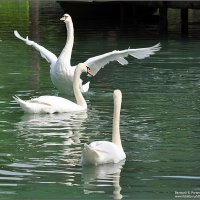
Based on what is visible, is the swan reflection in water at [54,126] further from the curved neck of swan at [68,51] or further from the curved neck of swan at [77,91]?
the curved neck of swan at [68,51]

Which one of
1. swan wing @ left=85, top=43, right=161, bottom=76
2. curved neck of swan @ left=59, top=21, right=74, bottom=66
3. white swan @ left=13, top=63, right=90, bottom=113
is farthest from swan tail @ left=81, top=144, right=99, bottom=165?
curved neck of swan @ left=59, top=21, right=74, bottom=66

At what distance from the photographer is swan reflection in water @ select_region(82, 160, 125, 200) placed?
9648 mm

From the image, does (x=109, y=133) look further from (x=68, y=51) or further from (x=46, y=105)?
(x=68, y=51)

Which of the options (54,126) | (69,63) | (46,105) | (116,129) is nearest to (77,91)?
(46,105)

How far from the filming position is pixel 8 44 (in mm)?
29203

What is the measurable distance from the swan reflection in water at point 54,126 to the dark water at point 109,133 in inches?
0.6

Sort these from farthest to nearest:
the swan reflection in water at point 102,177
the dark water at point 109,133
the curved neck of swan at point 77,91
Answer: the curved neck of swan at point 77,91 → the dark water at point 109,133 → the swan reflection in water at point 102,177

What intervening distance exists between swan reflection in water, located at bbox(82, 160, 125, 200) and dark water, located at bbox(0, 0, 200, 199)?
0.4 inches

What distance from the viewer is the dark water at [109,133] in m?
9.77

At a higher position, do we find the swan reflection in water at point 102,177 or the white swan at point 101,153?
the white swan at point 101,153

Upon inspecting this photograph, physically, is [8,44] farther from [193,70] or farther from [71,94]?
[71,94]

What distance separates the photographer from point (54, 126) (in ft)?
45.4

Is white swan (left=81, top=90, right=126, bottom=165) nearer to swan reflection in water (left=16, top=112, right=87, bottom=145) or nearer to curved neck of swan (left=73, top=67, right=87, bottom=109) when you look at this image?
swan reflection in water (left=16, top=112, right=87, bottom=145)

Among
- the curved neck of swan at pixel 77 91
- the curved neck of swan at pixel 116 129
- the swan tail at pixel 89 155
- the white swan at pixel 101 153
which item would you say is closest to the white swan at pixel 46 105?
the curved neck of swan at pixel 77 91
